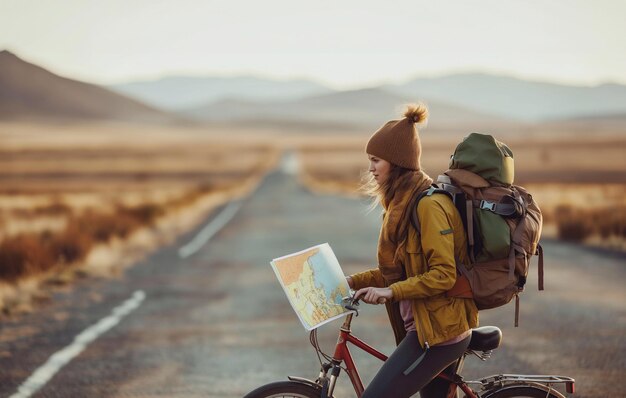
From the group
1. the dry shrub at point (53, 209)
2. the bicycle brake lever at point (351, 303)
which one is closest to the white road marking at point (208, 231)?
the dry shrub at point (53, 209)

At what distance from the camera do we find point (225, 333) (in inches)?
324

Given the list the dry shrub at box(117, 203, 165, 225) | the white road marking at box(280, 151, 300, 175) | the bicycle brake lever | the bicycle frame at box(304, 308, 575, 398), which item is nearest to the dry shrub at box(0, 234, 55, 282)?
the dry shrub at box(117, 203, 165, 225)

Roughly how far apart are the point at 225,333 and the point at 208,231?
11322 millimetres

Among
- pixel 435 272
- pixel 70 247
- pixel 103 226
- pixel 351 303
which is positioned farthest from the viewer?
pixel 103 226

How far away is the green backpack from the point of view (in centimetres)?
352

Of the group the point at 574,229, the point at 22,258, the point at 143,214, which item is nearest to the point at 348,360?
the point at 22,258

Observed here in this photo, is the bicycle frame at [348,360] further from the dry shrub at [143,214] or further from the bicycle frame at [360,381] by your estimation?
the dry shrub at [143,214]

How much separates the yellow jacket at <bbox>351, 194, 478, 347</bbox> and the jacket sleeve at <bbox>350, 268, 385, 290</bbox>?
303 mm

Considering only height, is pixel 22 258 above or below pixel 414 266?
below

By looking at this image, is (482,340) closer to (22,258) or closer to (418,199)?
(418,199)

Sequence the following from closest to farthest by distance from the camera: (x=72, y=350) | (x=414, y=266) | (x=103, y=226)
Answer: (x=414, y=266) < (x=72, y=350) < (x=103, y=226)

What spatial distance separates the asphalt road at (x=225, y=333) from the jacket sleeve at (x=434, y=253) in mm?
2614

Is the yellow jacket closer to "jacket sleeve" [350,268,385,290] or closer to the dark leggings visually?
the dark leggings

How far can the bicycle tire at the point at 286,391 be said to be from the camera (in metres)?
3.81
